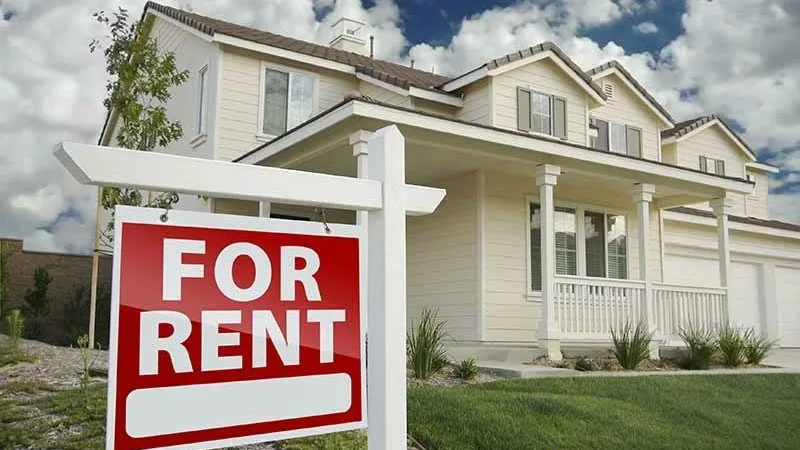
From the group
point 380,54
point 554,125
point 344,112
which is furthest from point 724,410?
point 380,54

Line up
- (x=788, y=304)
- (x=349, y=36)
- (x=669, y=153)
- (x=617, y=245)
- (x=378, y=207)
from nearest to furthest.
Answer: (x=378, y=207) → (x=617, y=245) → (x=349, y=36) → (x=669, y=153) → (x=788, y=304)

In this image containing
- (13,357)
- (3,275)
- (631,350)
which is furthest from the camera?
(3,275)

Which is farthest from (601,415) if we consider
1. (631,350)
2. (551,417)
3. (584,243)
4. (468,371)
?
(584,243)

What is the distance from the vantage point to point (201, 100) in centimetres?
1344

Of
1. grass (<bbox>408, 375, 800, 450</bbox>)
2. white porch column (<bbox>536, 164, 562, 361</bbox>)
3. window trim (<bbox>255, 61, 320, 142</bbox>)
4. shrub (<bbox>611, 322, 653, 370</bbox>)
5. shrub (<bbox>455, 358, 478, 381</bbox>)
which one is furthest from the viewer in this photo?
window trim (<bbox>255, 61, 320, 142</bbox>)

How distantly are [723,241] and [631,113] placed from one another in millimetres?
4493

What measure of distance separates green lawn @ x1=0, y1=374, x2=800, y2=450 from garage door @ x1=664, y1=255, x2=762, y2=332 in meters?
8.00

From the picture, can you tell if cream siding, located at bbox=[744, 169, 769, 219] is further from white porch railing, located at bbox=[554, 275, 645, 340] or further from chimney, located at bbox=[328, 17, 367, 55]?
chimney, located at bbox=[328, 17, 367, 55]

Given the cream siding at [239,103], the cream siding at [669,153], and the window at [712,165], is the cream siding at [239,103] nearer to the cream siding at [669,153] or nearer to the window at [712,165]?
the cream siding at [669,153]

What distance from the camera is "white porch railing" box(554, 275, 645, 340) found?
33.4 feet

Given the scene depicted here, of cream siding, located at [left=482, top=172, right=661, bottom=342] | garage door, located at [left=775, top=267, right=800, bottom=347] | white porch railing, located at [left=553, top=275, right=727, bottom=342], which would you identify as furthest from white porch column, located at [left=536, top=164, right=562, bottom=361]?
garage door, located at [left=775, top=267, right=800, bottom=347]

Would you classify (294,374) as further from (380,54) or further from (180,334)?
(380,54)

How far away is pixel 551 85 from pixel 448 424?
370 inches

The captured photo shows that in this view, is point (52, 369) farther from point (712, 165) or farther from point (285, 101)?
→ point (712, 165)
